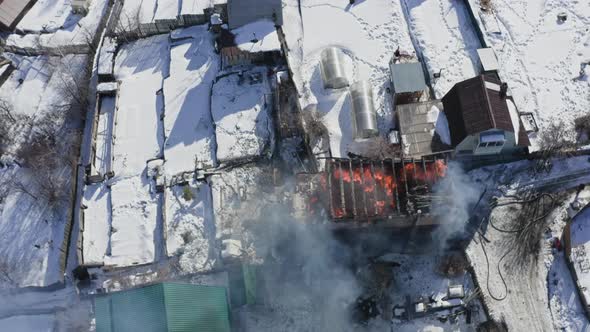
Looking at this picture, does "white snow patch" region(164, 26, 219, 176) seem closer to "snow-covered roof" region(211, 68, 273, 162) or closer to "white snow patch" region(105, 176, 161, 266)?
"snow-covered roof" region(211, 68, 273, 162)

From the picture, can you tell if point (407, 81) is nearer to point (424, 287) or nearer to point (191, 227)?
point (424, 287)

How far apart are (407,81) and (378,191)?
888 centimetres

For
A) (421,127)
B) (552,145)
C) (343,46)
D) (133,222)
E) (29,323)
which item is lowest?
(29,323)

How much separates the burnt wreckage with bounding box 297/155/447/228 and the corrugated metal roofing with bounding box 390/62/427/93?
5855mm

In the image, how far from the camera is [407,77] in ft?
101

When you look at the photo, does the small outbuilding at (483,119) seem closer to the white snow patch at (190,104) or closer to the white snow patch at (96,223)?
the white snow patch at (190,104)

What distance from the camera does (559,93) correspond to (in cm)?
3170

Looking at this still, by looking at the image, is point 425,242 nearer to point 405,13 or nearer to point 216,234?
point 216,234

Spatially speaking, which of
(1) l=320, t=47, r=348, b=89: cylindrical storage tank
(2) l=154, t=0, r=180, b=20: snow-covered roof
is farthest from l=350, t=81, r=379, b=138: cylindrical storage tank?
(2) l=154, t=0, r=180, b=20: snow-covered roof

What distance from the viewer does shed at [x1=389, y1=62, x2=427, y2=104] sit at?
30391 millimetres

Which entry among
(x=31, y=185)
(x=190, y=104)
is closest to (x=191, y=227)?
(x=190, y=104)

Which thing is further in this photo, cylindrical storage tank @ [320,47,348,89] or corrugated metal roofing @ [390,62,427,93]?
cylindrical storage tank @ [320,47,348,89]

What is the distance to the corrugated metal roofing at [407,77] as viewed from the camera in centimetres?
3039

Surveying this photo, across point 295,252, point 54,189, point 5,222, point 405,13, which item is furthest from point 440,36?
point 5,222
